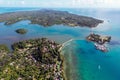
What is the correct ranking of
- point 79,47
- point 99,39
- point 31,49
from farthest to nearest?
point 99,39, point 79,47, point 31,49

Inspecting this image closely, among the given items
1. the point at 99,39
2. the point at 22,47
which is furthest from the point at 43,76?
the point at 99,39

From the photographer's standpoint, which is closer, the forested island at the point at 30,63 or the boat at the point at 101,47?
the forested island at the point at 30,63

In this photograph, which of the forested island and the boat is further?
the boat

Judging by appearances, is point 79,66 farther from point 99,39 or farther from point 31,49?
point 99,39

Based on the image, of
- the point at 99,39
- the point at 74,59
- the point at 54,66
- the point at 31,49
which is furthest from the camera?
the point at 99,39

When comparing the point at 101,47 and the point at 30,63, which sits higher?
the point at 101,47

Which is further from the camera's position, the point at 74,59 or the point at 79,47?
the point at 79,47

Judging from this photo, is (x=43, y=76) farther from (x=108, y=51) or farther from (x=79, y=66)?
(x=108, y=51)

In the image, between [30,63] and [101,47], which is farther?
[101,47]
